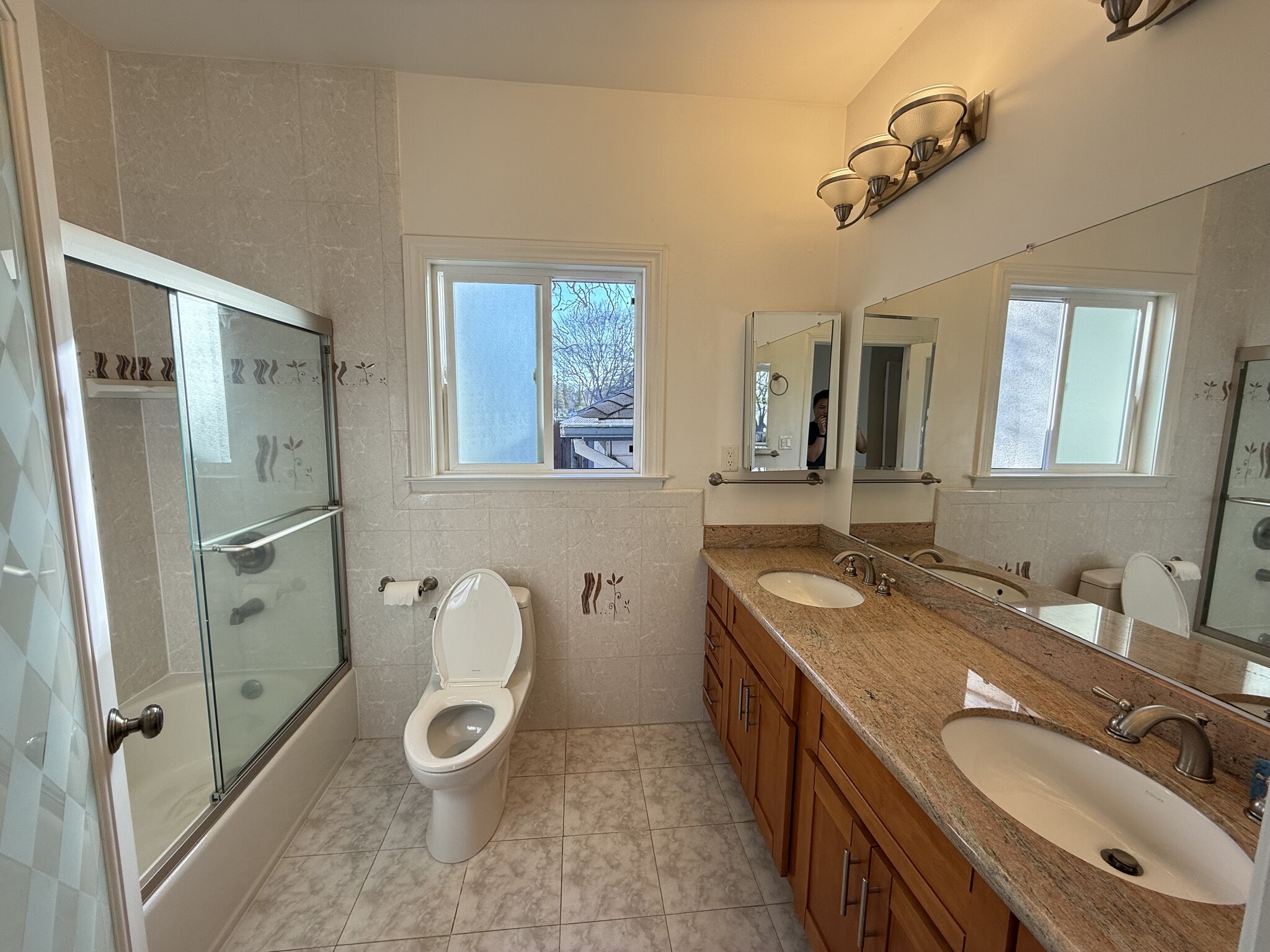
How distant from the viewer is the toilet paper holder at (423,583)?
2.06 m

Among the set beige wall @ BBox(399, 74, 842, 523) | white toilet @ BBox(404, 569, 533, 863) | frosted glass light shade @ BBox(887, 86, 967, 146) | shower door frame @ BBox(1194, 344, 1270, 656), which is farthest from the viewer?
beige wall @ BBox(399, 74, 842, 523)

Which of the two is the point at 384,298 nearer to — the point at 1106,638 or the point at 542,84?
the point at 542,84

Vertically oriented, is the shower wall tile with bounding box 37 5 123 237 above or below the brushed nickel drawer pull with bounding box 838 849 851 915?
above

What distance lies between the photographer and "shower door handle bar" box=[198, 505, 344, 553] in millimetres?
1484

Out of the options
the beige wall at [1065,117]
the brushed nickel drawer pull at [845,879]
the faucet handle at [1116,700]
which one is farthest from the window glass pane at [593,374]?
the faucet handle at [1116,700]

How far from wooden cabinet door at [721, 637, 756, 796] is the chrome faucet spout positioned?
3.09 ft

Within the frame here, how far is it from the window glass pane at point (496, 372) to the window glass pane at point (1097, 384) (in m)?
1.83

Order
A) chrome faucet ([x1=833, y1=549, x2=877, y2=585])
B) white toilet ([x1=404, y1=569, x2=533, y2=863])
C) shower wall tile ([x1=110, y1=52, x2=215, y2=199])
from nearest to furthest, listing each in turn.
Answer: white toilet ([x1=404, y1=569, x2=533, y2=863])
chrome faucet ([x1=833, y1=549, x2=877, y2=585])
shower wall tile ([x1=110, y1=52, x2=215, y2=199])

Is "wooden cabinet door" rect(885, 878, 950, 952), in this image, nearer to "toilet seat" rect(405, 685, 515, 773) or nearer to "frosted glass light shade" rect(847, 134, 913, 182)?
"toilet seat" rect(405, 685, 515, 773)

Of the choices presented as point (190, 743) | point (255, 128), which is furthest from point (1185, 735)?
point (255, 128)

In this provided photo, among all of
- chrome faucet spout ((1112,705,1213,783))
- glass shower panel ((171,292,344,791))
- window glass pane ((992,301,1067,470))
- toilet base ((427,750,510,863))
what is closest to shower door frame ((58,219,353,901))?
glass shower panel ((171,292,344,791))

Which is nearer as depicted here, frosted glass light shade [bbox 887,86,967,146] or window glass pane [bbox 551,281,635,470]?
frosted glass light shade [bbox 887,86,967,146]

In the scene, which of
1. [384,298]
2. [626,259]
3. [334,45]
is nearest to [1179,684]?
[626,259]

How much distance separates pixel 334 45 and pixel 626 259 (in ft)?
4.18
